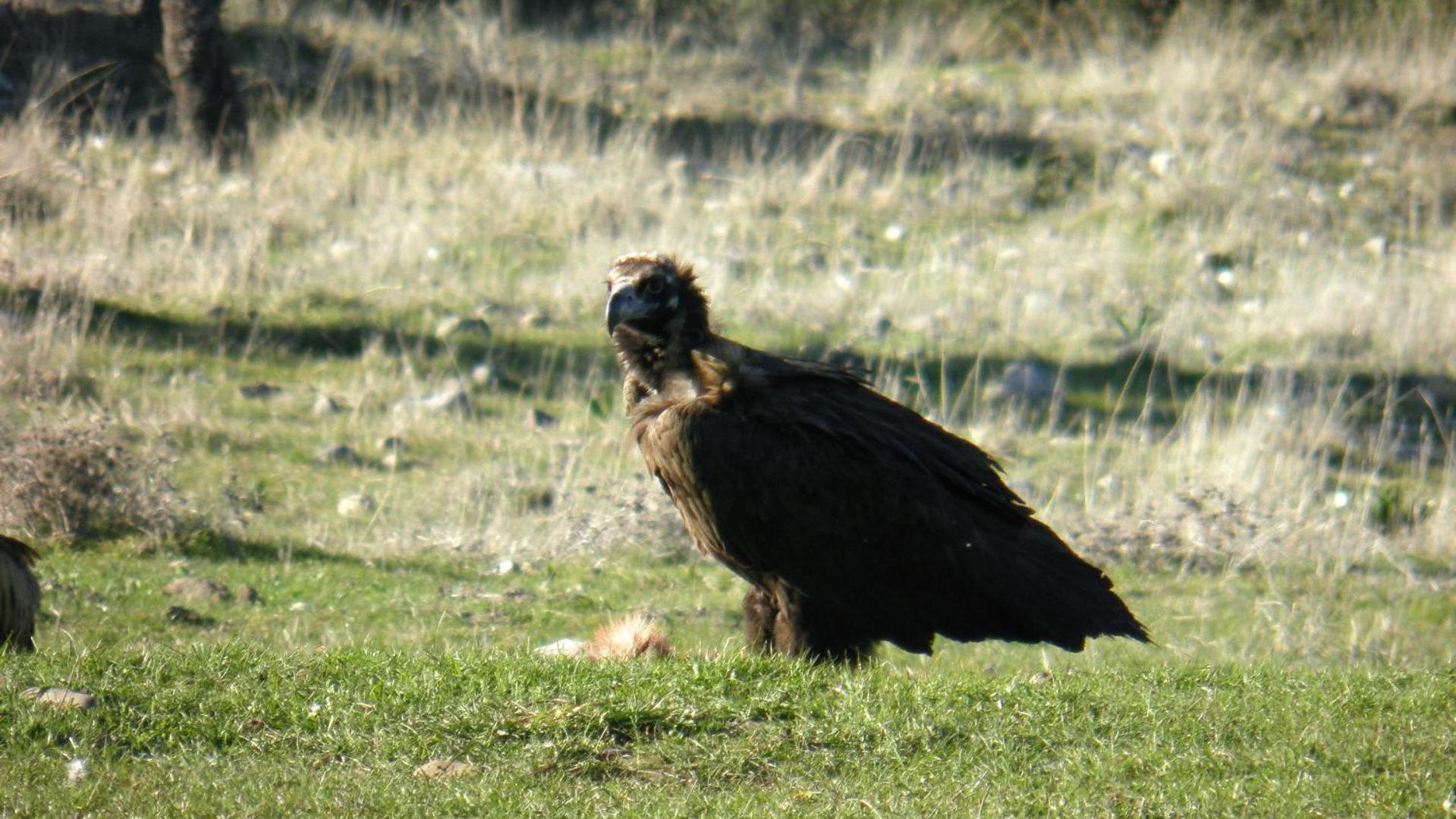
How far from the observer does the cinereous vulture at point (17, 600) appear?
596 centimetres

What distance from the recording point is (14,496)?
27.8 ft

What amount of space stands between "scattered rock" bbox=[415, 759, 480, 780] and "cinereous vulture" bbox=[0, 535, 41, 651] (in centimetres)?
200

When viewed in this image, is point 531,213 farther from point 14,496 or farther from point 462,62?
point 14,496

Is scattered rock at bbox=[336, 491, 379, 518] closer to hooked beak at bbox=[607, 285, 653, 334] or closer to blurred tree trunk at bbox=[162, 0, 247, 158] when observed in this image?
hooked beak at bbox=[607, 285, 653, 334]

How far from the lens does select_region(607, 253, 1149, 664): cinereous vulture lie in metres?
5.86

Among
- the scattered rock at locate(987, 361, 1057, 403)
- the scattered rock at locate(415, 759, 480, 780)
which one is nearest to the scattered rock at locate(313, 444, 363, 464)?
the scattered rock at locate(987, 361, 1057, 403)

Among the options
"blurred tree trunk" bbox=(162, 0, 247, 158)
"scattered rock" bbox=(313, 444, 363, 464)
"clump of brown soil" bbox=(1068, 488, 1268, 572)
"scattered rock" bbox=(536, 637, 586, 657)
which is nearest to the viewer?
"scattered rock" bbox=(536, 637, 586, 657)

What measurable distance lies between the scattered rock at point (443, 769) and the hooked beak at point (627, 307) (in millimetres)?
2162

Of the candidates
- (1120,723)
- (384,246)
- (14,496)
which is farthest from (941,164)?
(1120,723)

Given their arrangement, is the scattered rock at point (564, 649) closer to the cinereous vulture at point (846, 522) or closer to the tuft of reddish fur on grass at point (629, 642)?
the tuft of reddish fur on grass at point (629, 642)

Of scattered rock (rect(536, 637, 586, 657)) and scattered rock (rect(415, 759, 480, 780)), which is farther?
scattered rock (rect(536, 637, 586, 657))

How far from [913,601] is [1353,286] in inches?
388

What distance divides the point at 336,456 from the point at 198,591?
2523 mm

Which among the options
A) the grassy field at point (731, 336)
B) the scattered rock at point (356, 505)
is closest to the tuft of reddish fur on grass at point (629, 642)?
the grassy field at point (731, 336)
